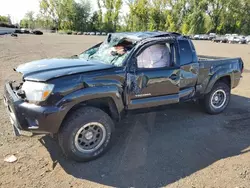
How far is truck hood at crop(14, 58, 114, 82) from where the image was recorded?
3082 mm

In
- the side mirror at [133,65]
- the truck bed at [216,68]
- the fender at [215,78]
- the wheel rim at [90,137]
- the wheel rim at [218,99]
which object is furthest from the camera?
the wheel rim at [218,99]

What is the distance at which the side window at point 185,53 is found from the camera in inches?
167

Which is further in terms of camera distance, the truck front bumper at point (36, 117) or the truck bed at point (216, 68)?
A: the truck bed at point (216, 68)

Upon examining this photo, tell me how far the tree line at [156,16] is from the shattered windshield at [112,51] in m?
56.8

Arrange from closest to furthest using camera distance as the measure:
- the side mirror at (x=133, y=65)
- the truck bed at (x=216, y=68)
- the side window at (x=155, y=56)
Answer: the side mirror at (x=133, y=65), the side window at (x=155, y=56), the truck bed at (x=216, y=68)

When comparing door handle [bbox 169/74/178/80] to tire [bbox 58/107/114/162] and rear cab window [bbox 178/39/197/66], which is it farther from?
tire [bbox 58/107/114/162]

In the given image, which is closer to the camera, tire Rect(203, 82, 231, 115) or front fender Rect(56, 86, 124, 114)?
front fender Rect(56, 86, 124, 114)

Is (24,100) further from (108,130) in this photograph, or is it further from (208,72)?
(208,72)

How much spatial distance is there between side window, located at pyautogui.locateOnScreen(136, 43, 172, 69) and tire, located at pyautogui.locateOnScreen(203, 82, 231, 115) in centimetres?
157

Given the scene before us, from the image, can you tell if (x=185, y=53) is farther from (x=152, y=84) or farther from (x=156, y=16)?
(x=156, y=16)

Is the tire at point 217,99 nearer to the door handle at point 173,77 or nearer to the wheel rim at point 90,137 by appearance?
the door handle at point 173,77

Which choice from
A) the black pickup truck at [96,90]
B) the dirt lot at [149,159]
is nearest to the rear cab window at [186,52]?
the black pickup truck at [96,90]

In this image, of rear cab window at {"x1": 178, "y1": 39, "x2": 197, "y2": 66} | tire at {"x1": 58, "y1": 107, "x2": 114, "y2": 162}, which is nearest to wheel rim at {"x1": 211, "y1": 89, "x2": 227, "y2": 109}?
rear cab window at {"x1": 178, "y1": 39, "x2": 197, "y2": 66}

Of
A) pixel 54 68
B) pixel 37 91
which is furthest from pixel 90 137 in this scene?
pixel 54 68
